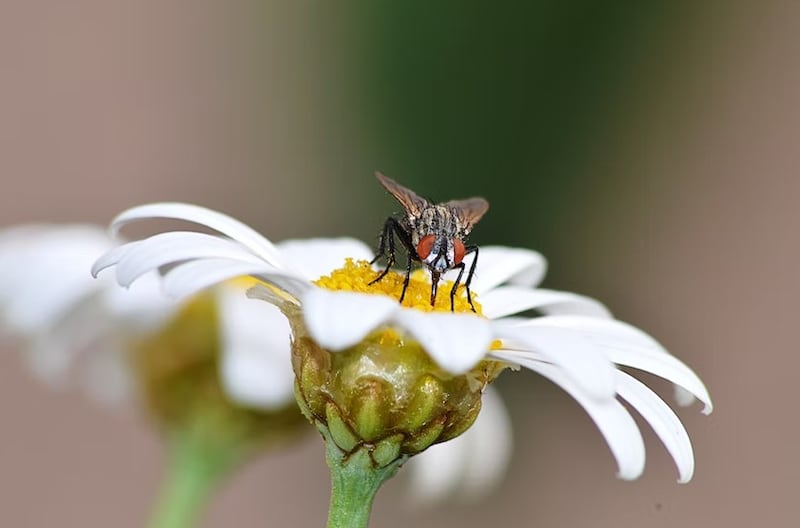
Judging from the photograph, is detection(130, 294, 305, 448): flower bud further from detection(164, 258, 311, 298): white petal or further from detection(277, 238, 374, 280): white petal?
detection(164, 258, 311, 298): white petal

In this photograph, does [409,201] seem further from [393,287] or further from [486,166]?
[486,166]

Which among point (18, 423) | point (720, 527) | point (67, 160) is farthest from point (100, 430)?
point (720, 527)

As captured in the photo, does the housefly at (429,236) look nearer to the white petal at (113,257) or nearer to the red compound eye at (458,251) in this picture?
the red compound eye at (458,251)

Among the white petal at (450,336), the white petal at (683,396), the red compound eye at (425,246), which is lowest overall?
the white petal at (683,396)

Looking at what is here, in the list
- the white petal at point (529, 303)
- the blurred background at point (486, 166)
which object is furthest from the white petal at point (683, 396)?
the blurred background at point (486, 166)

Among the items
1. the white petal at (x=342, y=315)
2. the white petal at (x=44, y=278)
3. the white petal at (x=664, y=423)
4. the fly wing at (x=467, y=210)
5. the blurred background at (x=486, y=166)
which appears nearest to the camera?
the white petal at (x=342, y=315)

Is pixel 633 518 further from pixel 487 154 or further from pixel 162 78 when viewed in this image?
pixel 162 78

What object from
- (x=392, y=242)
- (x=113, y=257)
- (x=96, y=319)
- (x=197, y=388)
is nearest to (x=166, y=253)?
(x=113, y=257)

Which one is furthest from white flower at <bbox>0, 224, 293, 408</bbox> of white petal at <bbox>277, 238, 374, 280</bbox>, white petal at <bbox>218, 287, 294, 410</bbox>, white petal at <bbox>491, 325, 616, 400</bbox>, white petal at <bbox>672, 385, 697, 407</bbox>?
white petal at <bbox>491, 325, 616, 400</bbox>
